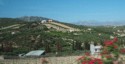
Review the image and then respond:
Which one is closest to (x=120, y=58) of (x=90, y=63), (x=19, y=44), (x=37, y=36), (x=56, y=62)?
(x=90, y=63)

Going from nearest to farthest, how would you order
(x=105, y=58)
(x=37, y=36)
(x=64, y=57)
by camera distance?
(x=105, y=58) → (x=64, y=57) → (x=37, y=36)

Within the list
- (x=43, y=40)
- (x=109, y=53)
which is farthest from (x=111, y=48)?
(x=43, y=40)

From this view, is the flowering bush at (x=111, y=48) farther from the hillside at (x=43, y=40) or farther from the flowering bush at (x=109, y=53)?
the hillside at (x=43, y=40)

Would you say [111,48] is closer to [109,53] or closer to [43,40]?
[109,53]

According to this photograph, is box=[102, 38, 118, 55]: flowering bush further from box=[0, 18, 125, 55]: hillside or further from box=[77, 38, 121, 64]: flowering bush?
box=[0, 18, 125, 55]: hillside

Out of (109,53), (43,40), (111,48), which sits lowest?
(43,40)

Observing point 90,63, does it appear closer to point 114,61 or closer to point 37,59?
point 114,61

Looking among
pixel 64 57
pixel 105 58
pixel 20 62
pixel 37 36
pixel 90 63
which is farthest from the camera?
pixel 37 36

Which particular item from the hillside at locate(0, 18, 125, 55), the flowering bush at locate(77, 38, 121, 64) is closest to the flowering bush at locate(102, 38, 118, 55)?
the flowering bush at locate(77, 38, 121, 64)

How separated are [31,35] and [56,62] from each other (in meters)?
42.2

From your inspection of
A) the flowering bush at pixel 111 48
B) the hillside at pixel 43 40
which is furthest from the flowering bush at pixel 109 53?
the hillside at pixel 43 40

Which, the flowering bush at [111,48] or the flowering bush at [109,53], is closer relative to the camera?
the flowering bush at [109,53]

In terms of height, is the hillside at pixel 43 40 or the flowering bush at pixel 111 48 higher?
the flowering bush at pixel 111 48

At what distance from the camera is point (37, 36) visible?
6081 centimetres
